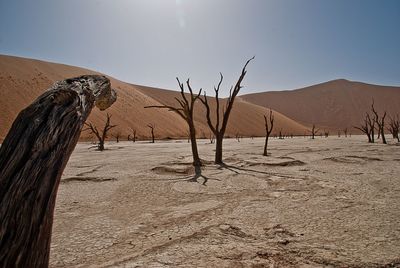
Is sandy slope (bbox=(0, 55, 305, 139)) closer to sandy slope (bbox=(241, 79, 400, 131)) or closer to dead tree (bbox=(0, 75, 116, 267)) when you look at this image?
dead tree (bbox=(0, 75, 116, 267))

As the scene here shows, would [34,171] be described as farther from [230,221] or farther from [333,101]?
[333,101]

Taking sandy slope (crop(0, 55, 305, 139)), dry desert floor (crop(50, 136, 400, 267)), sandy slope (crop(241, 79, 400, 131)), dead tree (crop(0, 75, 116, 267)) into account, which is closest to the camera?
dead tree (crop(0, 75, 116, 267))

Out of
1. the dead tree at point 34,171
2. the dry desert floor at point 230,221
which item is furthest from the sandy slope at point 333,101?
the dead tree at point 34,171

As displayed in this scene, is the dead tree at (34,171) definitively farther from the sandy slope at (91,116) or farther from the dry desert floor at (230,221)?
the sandy slope at (91,116)

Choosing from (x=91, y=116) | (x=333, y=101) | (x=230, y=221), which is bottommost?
(x=230, y=221)

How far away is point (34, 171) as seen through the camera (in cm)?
174

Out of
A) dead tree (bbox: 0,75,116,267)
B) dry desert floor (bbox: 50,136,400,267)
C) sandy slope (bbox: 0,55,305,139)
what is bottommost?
dry desert floor (bbox: 50,136,400,267)

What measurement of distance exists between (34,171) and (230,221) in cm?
310

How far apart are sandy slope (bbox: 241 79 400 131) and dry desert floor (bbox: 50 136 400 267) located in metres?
97.7

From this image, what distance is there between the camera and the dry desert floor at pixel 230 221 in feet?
10.4

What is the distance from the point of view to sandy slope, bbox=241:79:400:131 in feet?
337

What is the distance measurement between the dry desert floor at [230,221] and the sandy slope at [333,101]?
97.7 metres

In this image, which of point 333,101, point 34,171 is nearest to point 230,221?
point 34,171

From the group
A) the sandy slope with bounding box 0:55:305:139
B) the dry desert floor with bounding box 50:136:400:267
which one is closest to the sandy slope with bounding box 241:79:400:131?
the sandy slope with bounding box 0:55:305:139
